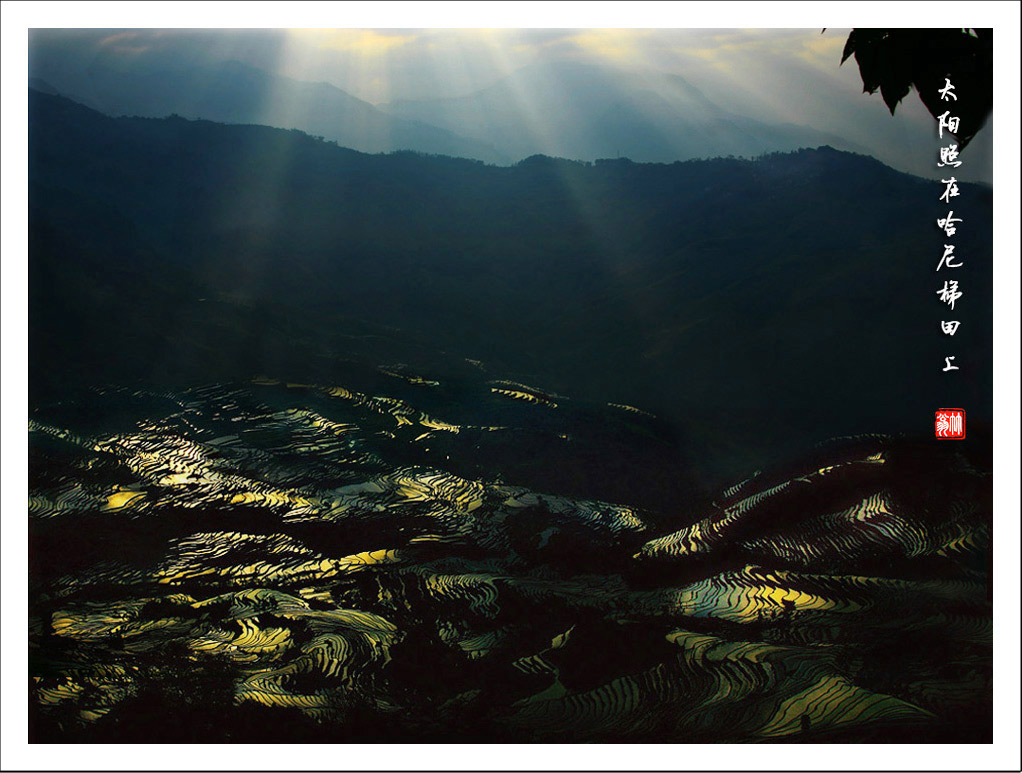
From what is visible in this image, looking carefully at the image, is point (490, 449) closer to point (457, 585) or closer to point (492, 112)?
point (457, 585)

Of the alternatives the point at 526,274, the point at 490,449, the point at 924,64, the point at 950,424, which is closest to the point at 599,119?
the point at 526,274

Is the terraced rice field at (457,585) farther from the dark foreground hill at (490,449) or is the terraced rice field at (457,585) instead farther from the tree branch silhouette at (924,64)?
the tree branch silhouette at (924,64)

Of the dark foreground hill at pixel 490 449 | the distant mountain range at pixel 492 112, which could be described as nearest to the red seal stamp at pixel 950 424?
the dark foreground hill at pixel 490 449

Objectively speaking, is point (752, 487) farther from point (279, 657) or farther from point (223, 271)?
point (223, 271)

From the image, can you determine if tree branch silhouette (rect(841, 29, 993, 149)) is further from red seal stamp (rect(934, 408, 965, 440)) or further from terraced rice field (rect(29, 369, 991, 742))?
terraced rice field (rect(29, 369, 991, 742))

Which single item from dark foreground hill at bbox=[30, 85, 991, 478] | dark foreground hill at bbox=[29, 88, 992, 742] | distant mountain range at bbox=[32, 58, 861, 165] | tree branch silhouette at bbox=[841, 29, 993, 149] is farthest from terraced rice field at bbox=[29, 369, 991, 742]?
tree branch silhouette at bbox=[841, 29, 993, 149]

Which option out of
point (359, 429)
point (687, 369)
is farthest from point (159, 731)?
point (687, 369)
